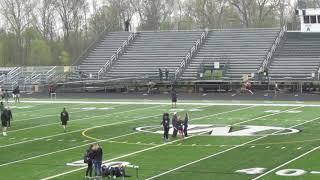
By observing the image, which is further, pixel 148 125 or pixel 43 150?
pixel 148 125

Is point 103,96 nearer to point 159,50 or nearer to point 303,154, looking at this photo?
point 159,50

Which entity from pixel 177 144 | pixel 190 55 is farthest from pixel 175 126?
pixel 190 55

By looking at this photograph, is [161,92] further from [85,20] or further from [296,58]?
[85,20]

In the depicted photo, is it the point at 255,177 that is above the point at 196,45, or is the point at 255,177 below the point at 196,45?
below

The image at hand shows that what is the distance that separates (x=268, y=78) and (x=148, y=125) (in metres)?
26.2

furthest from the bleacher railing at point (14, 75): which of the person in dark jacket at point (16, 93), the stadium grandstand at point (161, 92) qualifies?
the person in dark jacket at point (16, 93)

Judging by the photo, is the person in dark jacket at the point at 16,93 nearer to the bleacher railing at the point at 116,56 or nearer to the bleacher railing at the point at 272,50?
the bleacher railing at the point at 116,56

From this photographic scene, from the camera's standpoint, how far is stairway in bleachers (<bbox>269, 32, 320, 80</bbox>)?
5834 cm

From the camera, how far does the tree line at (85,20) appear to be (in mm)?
91438

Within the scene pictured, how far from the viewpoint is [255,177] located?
18516mm

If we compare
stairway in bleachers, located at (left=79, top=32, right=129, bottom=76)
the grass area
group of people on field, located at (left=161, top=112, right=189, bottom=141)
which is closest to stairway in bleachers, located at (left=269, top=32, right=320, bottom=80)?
stairway in bleachers, located at (left=79, top=32, right=129, bottom=76)

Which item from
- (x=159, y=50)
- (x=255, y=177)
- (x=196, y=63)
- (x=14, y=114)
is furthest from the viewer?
(x=159, y=50)

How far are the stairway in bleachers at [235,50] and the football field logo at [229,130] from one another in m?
28.3

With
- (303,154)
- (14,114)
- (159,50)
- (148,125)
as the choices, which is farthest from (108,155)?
(159,50)
